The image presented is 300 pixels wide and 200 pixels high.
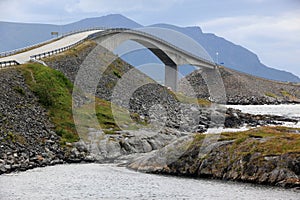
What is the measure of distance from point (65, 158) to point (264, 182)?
21.1m

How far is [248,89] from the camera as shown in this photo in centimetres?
17100

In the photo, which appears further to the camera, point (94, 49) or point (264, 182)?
point (94, 49)

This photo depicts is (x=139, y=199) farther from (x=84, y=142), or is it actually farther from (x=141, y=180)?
(x=84, y=142)

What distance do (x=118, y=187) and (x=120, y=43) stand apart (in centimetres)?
7863

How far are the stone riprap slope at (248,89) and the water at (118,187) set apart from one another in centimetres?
11557

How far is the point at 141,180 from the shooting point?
136ft

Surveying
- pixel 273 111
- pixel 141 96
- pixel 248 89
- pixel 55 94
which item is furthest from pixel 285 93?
pixel 55 94

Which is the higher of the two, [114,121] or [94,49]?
[94,49]

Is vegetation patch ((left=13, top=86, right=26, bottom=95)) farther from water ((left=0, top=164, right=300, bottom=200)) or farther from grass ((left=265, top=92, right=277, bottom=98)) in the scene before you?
grass ((left=265, top=92, right=277, bottom=98))

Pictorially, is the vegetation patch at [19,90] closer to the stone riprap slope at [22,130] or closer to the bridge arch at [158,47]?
the stone riprap slope at [22,130]

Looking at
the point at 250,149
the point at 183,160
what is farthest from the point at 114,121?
the point at 250,149

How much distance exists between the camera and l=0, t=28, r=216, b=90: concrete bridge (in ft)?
285

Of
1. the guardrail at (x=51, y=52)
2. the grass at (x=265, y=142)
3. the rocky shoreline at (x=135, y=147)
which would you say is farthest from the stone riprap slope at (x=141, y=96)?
the grass at (x=265, y=142)

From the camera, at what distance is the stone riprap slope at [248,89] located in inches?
6373
